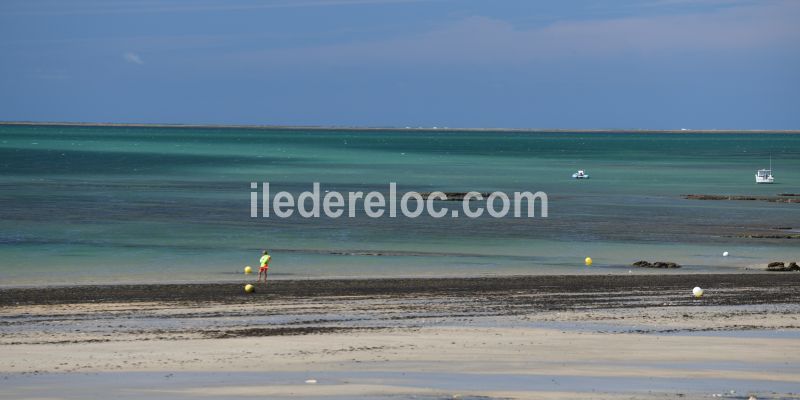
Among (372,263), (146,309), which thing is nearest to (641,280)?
(372,263)

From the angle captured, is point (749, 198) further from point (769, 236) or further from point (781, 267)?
point (781, 267)

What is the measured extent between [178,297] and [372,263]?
1029cm

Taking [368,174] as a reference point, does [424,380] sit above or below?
below

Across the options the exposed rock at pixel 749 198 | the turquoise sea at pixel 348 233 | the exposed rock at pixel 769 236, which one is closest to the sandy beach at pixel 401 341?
the turquoise sea at pixel 348 233

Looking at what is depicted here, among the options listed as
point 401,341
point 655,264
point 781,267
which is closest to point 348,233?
point 655,264

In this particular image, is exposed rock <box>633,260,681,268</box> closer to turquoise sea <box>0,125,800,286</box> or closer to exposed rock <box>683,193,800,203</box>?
turquoise sea <box>0,125,800,286</box>

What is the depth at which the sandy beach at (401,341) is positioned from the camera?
16.7 metres

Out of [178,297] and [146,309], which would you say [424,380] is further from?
[178,297]

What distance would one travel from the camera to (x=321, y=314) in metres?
24.2

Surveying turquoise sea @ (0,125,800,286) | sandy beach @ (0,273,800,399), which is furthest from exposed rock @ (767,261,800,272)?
sandy beach @ (0,273,800,399)

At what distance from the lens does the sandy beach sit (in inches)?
656

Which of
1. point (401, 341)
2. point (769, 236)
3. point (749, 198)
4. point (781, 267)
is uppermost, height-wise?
point (749, 198)

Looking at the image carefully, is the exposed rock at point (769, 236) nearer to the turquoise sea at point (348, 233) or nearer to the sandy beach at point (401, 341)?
the turquoise sea at point (348, 233)

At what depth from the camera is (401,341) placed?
20.6m
